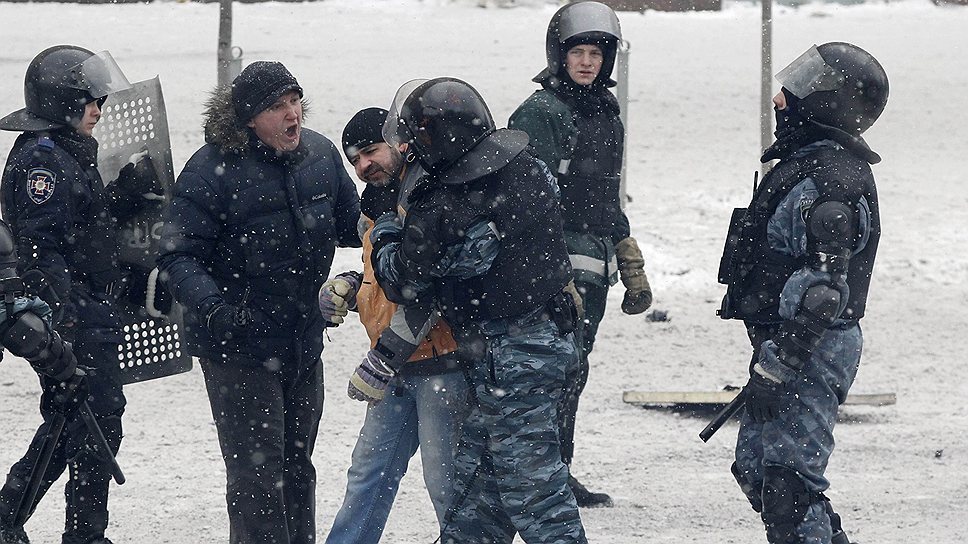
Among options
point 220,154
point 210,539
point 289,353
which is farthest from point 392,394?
point 210,539

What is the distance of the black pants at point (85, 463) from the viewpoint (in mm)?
5078

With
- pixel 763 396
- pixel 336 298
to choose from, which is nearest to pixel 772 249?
pixel 763 396

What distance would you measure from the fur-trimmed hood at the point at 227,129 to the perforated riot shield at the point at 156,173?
2.06 feet

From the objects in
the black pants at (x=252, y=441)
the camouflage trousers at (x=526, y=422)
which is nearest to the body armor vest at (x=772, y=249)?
the camouflage trousers at (x=526, y=422)

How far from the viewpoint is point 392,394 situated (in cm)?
455

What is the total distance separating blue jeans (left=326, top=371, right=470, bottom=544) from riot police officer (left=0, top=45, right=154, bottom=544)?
1.00 m

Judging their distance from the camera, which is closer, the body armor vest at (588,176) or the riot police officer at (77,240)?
the riot police officer at (77,240)

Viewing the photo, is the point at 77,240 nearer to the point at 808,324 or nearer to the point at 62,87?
the point at 62,87

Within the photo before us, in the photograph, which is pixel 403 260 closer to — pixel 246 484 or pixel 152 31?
pixel 246 484

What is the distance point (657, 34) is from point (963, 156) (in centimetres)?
706

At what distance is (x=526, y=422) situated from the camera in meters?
4.20

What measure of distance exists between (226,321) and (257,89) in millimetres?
761

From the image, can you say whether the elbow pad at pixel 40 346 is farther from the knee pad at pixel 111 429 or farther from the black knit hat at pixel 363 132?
the black knit hat at pixel 363 132

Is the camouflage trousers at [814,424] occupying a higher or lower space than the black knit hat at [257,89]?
lower
